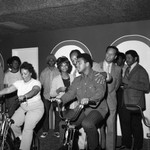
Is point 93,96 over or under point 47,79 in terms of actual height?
under

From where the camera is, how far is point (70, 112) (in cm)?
364

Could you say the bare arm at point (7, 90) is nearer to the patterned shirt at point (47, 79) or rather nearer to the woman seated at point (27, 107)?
the woman seated at point (27, 107)

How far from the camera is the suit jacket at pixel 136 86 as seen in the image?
14.4 ft

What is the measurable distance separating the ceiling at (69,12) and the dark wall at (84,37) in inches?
8.6

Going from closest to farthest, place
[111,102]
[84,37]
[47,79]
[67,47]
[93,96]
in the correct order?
[93,96]
[111,102]
[47,79]
[84,37]
[67,47]

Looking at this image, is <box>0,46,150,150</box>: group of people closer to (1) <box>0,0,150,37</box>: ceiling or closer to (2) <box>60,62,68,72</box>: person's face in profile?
(2) <box>60,62,68,72</box>: person's face in profile

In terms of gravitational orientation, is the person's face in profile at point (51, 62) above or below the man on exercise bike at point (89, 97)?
above

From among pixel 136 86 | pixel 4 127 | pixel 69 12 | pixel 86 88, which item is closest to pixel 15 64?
pixel 69 12

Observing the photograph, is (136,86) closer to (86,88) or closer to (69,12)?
(86,88)

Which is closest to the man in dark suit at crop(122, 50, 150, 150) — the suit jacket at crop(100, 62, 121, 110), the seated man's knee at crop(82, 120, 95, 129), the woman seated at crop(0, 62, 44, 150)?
the suit jacket at crop(100, 62, 121, 110)

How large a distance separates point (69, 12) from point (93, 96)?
2.35m

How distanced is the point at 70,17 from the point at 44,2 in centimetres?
106

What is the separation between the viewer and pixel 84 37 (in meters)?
6.39

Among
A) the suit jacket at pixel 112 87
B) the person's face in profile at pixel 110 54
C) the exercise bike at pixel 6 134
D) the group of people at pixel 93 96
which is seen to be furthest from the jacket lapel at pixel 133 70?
the exercise bike at pixel 6 134
